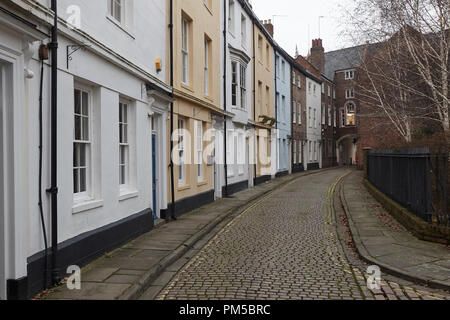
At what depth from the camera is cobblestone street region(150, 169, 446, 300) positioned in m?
5.71

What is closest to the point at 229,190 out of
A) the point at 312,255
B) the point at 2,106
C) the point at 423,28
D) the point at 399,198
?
the point at 399,198

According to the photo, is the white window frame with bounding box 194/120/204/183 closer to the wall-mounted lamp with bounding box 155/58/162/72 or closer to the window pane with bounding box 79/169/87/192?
the wall-mounted lamp with bounding box 155/58/162/72

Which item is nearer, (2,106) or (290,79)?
(2,106)

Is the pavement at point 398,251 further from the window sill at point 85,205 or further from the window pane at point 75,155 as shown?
the window pane at point 75,155

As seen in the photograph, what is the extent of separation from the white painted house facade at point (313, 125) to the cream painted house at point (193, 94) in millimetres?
24439

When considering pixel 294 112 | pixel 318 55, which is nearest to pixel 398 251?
pixel 294 112

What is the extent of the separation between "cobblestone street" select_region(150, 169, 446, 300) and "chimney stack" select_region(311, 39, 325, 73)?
128 ft

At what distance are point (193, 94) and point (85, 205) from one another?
7624 mm

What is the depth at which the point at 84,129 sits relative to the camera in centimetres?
733

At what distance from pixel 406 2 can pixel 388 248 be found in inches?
377

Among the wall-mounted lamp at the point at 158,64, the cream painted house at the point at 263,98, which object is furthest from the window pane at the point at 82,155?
the cream painted house at the point at 263,98

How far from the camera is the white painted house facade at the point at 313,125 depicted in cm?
4009

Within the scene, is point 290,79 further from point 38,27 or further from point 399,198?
point 38,27
